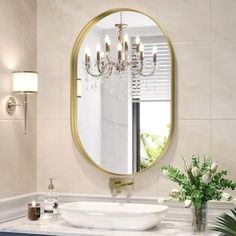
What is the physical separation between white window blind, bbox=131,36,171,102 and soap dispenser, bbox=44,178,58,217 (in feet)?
2.26

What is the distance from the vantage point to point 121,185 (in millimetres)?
3391

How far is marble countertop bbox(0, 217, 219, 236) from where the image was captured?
2979 millimetres

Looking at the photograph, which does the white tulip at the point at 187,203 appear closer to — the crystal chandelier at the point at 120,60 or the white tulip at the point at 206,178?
the white tulip at the point at 206,178

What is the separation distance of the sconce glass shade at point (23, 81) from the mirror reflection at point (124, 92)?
0.32 meters

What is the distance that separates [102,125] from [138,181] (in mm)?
383

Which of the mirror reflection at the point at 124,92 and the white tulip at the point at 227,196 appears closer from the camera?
the white tulip at the point at 227,196

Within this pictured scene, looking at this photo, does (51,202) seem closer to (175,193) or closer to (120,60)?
(175,193)

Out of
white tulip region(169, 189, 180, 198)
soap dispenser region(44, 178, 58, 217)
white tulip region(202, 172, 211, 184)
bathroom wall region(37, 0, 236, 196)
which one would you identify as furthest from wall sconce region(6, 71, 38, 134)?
white tulip region(202, 172, 211, 184)

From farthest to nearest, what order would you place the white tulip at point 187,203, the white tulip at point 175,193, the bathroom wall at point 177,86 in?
the bathroom wall at point 177,86 < the white tulip at point 175,193 < the white tulip at point 187,203

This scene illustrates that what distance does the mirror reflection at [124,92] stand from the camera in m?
3.36

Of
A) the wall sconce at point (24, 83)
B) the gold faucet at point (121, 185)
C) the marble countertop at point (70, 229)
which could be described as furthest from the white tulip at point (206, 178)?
the wall sconce at point (24, 83)

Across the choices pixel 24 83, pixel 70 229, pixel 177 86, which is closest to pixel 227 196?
pixel 177 86

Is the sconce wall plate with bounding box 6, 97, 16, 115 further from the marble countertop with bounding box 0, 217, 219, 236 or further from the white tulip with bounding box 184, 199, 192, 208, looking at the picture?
the white tulip with bounding box 184, 199, 192, 208

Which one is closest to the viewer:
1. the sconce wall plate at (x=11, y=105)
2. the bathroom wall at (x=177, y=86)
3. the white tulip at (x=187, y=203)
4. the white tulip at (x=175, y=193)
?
the white tulip at (x=187, y=203)
